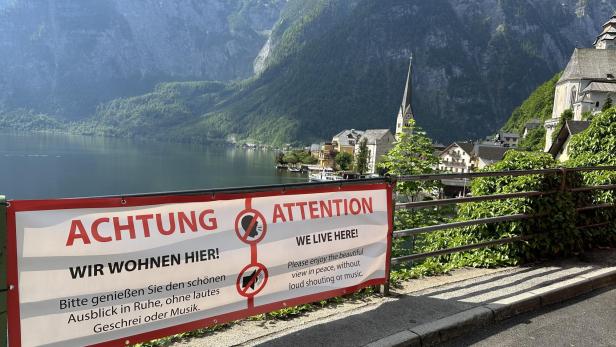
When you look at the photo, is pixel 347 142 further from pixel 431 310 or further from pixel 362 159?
pixel 431 310

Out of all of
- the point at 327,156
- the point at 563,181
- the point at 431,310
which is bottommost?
the point at 431,310

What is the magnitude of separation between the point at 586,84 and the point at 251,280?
111514 mm

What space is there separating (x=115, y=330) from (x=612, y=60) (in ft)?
385

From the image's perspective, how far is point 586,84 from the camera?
97312mm

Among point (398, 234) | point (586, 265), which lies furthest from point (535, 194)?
point (398, 234)

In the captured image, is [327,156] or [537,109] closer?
[537,109]

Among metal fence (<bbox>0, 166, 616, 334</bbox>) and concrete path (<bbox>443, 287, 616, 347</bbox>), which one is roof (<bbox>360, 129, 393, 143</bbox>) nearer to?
metal fence (<bbox>0, 166, 616, 334</bbox>)

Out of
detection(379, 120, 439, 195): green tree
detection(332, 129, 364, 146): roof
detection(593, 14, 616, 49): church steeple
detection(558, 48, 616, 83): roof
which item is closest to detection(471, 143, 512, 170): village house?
detection(558, 48, 616, 83): roof

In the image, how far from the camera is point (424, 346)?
4.78m

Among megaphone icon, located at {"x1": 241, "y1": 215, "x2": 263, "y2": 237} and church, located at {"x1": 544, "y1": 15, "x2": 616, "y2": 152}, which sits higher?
church, located at {"x1": 544, "y1": 15, "x2": 616, "y2": 152}

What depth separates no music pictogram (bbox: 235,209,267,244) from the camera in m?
4.53

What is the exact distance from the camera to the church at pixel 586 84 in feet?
297

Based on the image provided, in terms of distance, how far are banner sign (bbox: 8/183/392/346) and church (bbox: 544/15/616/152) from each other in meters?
95.7

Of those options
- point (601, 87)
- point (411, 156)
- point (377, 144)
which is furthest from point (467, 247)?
point (377, 144)
